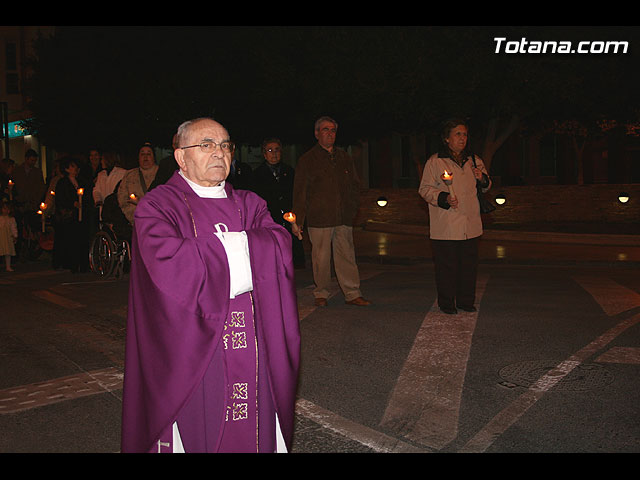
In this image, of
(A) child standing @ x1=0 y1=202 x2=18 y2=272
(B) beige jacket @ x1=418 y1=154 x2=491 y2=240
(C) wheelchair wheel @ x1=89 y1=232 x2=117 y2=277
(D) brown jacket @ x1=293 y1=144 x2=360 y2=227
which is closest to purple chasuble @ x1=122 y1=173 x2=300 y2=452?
(B) beige jacket @ x1=418 y1=154 x2=491 y2=240

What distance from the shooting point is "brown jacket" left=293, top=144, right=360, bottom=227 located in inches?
364

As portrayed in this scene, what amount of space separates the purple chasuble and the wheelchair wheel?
30.7 ft

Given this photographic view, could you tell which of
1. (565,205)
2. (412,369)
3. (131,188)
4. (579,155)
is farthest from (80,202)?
(579,155)

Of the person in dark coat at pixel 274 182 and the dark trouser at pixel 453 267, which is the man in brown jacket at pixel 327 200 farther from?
the dark trouser at pixel 453 267

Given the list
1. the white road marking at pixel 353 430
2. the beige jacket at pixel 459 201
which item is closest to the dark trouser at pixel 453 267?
the beige jacket at pixel 459 201

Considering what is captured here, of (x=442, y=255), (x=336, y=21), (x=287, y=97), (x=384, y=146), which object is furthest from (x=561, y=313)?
(x=384, y=146)

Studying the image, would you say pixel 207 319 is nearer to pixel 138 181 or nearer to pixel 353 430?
pixel 353 430

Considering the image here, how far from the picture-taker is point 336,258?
9.41m

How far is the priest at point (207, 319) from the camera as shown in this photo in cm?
338

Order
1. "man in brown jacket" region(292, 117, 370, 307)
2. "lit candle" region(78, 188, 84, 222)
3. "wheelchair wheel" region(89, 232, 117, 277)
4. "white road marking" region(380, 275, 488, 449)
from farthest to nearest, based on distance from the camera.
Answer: "lit candle" region(78, 188, 84, 222) < "wheelchair wheel" region(89, 232, 117, 277) < "man in brown jacket" region(292, 117, 370, 307) < "white road marking" region(380, 275, 488, 449)

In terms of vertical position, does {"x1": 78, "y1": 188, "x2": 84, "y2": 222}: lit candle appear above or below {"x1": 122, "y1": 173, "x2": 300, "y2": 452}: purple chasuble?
above

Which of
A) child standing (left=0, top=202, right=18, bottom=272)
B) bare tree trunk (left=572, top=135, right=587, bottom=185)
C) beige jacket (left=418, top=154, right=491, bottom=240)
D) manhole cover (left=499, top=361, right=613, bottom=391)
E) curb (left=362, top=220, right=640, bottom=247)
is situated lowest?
manhole cover (left=499, top=361, right=613, bottom=391)

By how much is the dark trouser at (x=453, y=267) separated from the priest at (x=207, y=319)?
17.2ft

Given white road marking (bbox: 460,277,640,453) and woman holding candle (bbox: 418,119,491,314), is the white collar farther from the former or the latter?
woman holding candle (bbox: 418,119,491,314)
